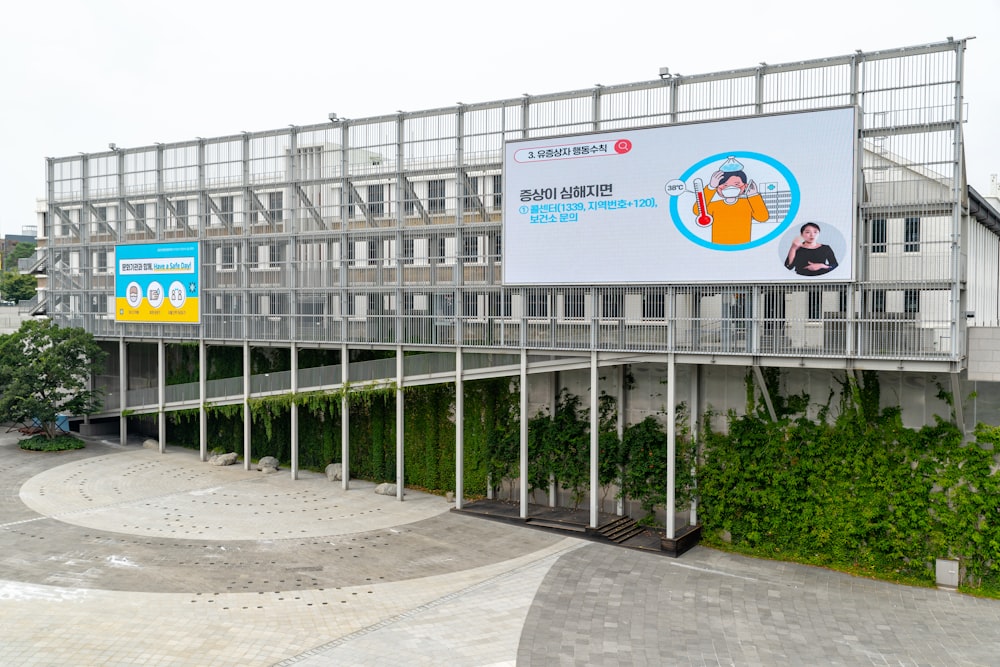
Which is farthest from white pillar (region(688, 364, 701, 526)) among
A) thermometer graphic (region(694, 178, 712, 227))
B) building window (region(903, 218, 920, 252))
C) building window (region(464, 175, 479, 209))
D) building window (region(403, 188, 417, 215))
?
building window (region(403, 188, 417, 215))

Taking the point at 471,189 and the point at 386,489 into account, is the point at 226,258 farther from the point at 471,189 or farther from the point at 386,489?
the point at 471,189

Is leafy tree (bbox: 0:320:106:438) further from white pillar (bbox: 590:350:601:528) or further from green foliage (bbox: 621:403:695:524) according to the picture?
green foliage (bbox: 621:403:695:524)

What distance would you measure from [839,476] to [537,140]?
1237 centimetres

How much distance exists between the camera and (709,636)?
17250 mm

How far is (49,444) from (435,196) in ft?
66.1

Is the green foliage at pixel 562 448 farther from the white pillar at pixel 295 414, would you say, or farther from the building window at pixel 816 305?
the white pillar at pixel 295 414

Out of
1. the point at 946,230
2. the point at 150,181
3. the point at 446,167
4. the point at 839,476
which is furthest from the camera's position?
the point at 150,181

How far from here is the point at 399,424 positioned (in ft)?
93.8

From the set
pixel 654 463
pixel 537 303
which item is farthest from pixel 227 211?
pixel 654 463

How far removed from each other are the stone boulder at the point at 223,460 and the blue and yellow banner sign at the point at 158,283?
540 centimetres

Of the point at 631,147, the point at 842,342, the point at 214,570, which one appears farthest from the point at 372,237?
the point at 842,342

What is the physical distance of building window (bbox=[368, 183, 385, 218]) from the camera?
2909 cm

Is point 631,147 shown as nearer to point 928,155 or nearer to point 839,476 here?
point 928,155

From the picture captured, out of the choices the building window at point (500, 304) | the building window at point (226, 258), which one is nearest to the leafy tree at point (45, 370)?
the building window at point (226, 258)
